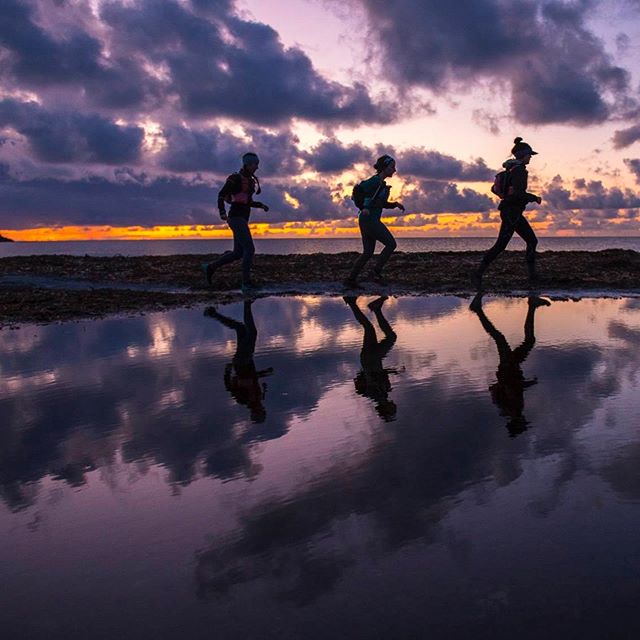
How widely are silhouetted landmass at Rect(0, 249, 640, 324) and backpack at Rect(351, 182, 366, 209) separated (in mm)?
1964

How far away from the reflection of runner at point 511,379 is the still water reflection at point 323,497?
3cm

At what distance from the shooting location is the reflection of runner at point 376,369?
484 cm

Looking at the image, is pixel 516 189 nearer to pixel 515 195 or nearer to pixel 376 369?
pixel 515 195

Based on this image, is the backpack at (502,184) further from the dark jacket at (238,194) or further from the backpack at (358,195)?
the dark jacket at (238,194)

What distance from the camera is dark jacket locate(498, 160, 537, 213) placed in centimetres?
1206

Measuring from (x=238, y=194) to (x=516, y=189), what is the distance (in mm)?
5723

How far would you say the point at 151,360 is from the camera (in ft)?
22.5

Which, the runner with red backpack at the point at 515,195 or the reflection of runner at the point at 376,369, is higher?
the runner with red backpack at the point at 515,195

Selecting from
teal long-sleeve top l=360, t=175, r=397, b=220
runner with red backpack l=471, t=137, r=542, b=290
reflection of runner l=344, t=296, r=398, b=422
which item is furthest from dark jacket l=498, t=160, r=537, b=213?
reflection of runner l=344, t=296, r=398, b=422

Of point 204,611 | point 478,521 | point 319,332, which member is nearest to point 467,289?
point 319,332

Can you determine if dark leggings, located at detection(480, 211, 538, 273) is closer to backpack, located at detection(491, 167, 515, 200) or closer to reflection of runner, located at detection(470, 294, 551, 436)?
backpack, located at detection(491, 167, 515, 200)

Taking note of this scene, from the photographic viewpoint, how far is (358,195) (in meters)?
13.3

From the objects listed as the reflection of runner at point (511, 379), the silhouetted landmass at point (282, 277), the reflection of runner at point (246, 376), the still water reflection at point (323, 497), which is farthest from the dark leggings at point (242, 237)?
the still water reflection at point (323, 497)

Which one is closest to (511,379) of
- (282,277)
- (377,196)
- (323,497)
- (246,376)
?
(246,376)
